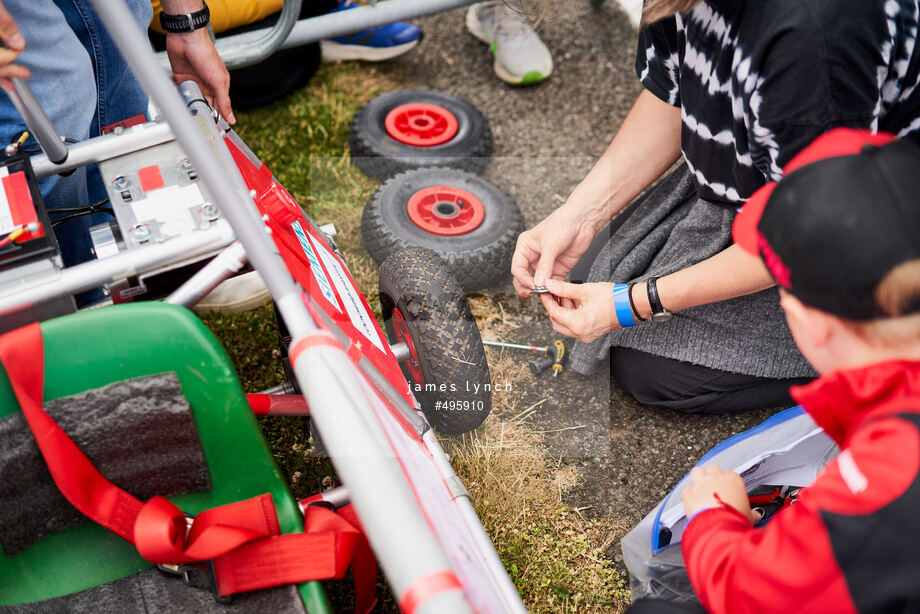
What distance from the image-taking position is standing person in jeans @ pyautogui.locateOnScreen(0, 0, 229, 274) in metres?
1.10

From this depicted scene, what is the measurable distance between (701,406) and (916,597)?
91 cm

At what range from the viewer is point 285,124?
7.48ft

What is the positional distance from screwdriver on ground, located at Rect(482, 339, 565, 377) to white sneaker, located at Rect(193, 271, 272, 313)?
549mm

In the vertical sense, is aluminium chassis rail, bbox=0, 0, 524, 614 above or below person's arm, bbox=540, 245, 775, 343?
above

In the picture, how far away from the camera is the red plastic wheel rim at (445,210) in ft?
5.91

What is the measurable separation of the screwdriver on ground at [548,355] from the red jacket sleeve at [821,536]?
0.90 m

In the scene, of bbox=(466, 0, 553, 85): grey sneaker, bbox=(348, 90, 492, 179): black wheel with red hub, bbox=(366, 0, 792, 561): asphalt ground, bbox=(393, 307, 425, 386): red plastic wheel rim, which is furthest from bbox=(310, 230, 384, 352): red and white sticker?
bbox=(466, 0, 553, 85): grey sneaker

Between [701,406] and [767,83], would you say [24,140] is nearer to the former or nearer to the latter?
[767,83]

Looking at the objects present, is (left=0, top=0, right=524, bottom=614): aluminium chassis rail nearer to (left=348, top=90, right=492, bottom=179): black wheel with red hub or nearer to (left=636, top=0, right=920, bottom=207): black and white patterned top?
(left=636, top=0, right=920, bottom=207): black and white patterned top

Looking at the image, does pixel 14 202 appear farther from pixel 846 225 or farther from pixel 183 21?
pixel 846 225

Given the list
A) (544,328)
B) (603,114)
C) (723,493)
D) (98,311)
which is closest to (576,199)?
(544,328)

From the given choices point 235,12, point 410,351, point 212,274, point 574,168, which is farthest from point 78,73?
point 574,168

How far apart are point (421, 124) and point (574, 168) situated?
1.59ft

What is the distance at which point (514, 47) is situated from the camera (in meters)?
2.41
